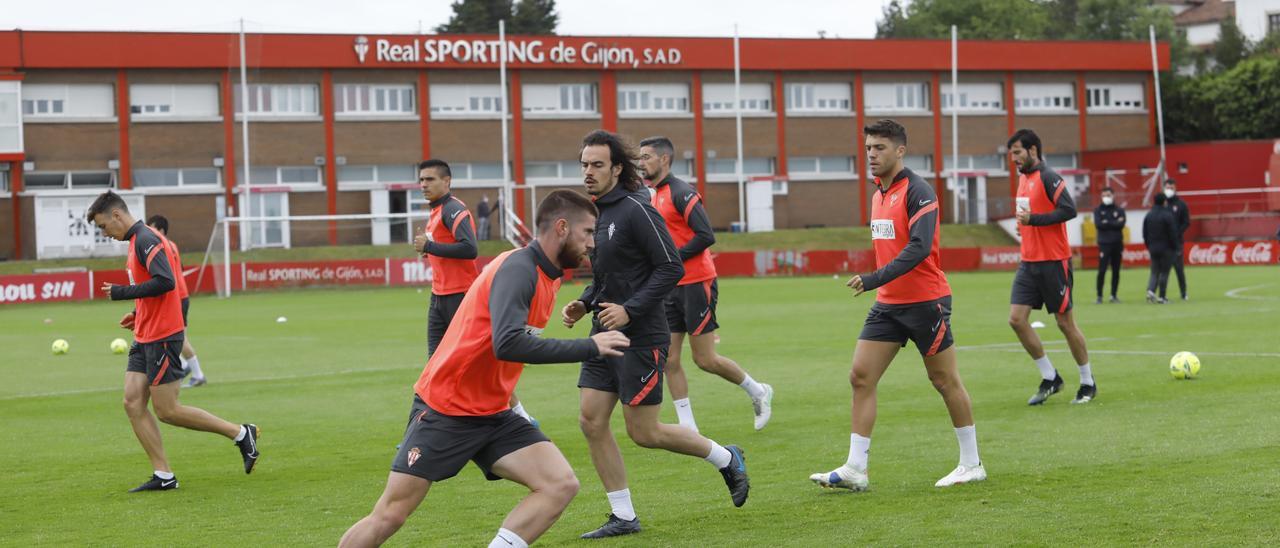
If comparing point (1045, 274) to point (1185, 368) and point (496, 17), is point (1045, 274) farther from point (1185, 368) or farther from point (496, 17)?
point (496, 17)

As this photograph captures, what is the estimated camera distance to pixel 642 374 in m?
8.41

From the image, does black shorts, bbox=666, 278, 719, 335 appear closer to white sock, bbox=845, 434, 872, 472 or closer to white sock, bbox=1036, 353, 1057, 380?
white sock, bbox=845, 434, 872, 472

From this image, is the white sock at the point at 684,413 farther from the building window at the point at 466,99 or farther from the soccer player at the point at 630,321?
the building window at the point at 466,99

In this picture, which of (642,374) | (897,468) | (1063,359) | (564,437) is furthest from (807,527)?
(1063,359)

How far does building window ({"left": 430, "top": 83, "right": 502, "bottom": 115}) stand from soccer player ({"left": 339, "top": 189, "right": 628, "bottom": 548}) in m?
58.8

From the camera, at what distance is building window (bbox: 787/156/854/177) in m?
69.9

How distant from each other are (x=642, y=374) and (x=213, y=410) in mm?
8154

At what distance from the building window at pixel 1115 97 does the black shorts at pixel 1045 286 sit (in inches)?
2540

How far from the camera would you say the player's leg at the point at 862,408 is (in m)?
9.12

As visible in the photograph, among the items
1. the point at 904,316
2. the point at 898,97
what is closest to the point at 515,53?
the point at 898,97

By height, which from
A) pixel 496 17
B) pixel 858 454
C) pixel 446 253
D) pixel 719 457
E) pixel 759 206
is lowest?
pixel 858 454

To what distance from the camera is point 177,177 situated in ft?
199

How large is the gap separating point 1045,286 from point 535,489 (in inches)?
326

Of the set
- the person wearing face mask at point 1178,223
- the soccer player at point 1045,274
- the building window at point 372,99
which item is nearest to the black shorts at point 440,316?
the soccer player at point 1045,274
